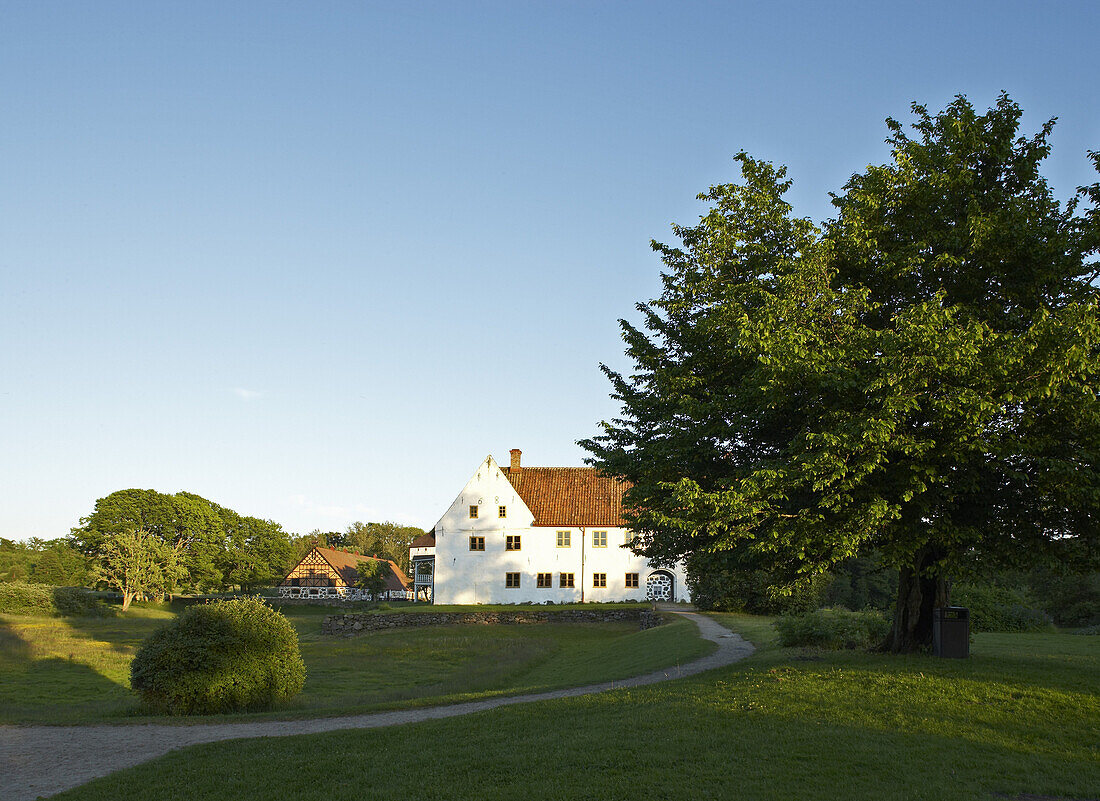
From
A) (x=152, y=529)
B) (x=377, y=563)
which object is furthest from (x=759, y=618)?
Result: (x=152, y=529)

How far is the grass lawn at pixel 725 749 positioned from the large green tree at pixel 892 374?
2553 mm

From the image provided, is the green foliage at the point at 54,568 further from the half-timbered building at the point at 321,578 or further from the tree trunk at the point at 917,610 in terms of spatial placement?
the tree trunk at the point at 917,610

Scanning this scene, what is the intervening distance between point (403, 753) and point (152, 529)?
262ft

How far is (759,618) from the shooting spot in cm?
3697

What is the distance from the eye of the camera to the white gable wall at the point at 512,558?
178 ft

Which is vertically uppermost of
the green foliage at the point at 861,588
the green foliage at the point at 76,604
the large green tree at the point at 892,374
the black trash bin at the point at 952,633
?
the large green tree at the point at 892,374

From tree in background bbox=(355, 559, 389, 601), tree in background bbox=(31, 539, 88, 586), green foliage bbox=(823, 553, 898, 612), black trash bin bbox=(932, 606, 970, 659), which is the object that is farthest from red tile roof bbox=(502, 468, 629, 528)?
tree in background bbox=(31, 539, 88, 586)

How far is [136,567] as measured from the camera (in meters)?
71.0

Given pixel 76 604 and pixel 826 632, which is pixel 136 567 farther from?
pixel 826 632

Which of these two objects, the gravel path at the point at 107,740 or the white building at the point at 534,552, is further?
the white building at the point at 534,552

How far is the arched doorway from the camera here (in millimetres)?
53969

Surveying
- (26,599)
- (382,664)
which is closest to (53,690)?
(382,664)

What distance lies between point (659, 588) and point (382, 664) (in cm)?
2622

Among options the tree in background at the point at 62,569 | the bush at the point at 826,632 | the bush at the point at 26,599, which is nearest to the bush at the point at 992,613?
the bush at the point at 826,632
